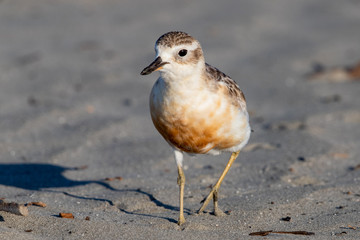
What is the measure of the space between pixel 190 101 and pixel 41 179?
7.55ft

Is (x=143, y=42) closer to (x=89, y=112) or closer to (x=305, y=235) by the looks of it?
(x=89, y=112)

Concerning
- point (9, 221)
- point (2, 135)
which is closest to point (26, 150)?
point (2, 135)

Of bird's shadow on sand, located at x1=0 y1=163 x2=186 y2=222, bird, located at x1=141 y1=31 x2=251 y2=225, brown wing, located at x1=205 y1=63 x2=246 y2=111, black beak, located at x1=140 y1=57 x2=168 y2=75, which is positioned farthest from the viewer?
bird's shadow on sand, located at x1=0 y1=163 x2=186 y2=222

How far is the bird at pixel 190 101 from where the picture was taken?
4621 millimetres

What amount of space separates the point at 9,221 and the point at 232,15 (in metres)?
9.23

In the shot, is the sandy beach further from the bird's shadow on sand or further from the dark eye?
the dark eye

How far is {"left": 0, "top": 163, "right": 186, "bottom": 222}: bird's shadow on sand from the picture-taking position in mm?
5812

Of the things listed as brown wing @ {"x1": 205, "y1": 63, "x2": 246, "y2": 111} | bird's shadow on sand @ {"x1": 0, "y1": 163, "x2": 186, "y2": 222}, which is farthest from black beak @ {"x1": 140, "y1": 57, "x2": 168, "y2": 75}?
bird's shadow on sand @ {"x1": 0, "y1": 163, "x2": 186, "y2": 222}

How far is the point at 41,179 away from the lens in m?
6.31

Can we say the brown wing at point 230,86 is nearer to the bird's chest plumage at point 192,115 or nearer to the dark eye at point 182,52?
the bird's chest plumage at point 192,115

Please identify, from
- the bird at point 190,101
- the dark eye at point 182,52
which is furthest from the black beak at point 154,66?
the dark eye at point 182,52

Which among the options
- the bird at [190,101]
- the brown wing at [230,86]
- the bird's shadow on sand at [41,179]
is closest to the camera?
the bird at [190,101]

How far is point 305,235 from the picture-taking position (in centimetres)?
452

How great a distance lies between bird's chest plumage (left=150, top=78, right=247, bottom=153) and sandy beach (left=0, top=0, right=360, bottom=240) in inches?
24.6
